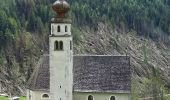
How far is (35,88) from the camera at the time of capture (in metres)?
67.5

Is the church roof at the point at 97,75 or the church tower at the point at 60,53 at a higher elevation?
the church tower at the point at 60,53

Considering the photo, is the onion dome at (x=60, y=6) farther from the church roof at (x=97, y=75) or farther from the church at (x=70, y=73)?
the church roof at (x=97, y=75)

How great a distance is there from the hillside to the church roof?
26.0m

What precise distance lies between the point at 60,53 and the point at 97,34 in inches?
3979

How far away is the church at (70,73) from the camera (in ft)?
202

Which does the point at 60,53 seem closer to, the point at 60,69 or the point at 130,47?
the point at 60,69

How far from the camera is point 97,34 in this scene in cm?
16212

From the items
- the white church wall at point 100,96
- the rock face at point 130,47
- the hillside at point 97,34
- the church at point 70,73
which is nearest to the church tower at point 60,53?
the church at point 70,73

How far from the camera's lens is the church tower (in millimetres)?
61312

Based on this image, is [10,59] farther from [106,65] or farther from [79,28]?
[106,65]

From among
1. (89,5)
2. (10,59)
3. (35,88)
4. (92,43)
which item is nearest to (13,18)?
(10,59)

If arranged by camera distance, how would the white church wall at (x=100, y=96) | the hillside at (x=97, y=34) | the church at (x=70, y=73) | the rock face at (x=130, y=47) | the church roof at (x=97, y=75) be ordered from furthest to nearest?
the rock face at (x=130, y=47)
the hillside at (x=97, y=34)
the church roof at (x=97, y=75)
the white church wall at (x=100, y=96)
the church at (x=70, y=73)

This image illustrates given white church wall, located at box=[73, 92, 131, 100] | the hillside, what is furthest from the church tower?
the hillside

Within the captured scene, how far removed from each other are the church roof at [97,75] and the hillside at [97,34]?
26.0 m
